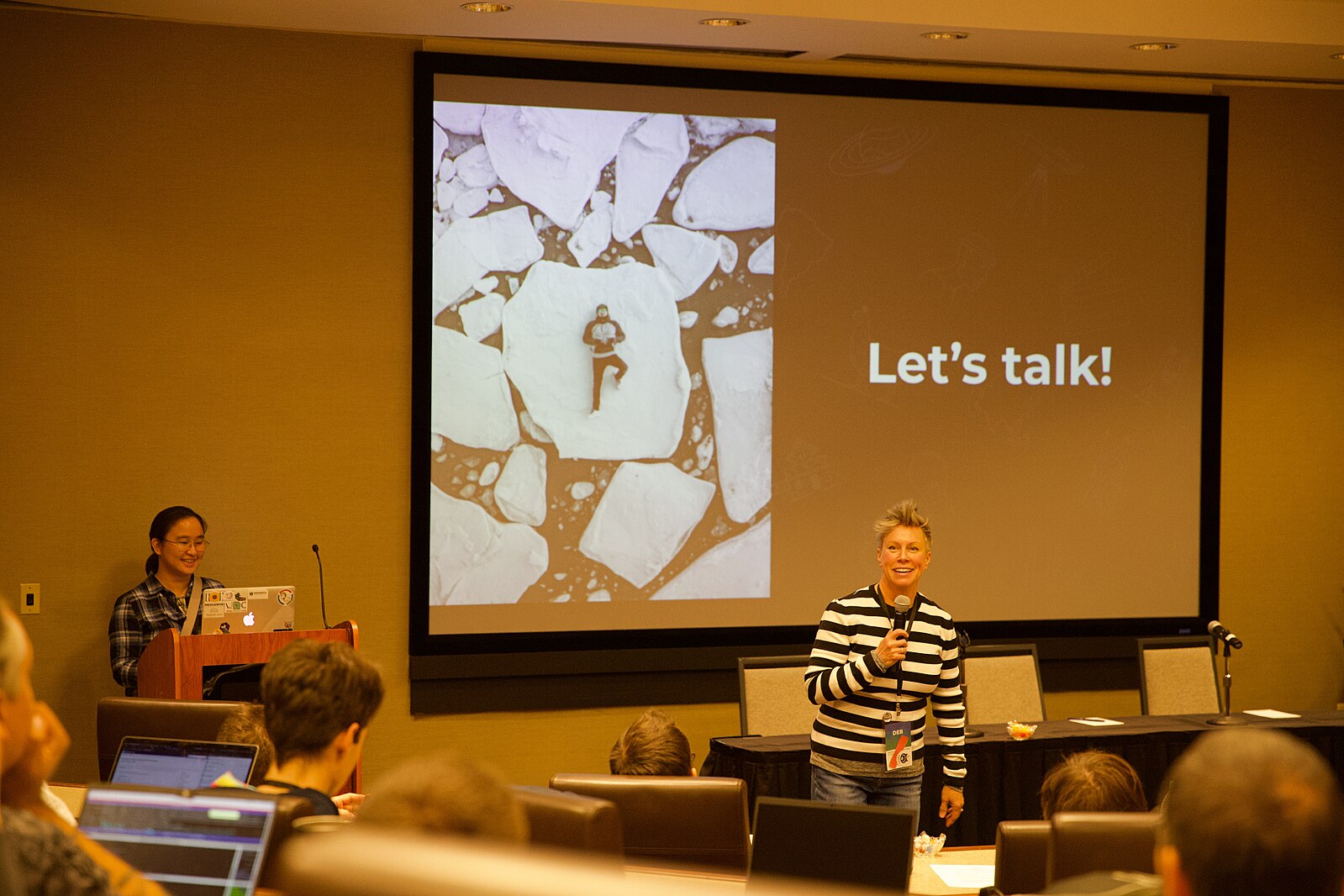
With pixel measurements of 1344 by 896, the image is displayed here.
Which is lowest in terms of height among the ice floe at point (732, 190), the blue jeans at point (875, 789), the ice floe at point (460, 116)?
the blue jeans at point (875, 789)

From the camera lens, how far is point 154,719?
12.4ft

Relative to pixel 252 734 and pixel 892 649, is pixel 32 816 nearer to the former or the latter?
pixel 252 734

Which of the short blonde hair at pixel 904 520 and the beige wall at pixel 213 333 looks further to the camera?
the beige wall at pixel 213 333

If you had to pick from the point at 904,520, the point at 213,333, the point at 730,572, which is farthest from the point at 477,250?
the point at 904,520

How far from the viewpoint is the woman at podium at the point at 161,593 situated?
17.4 feet

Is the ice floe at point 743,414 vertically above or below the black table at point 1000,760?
above

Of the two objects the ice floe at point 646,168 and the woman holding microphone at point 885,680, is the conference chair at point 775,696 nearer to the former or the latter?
the woman holding microphone at point 885,680

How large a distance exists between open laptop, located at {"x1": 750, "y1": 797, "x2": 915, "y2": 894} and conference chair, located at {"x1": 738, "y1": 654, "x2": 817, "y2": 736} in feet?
9.19

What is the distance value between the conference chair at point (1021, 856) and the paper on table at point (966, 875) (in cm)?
61

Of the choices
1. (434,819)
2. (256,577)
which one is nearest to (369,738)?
(256,577)

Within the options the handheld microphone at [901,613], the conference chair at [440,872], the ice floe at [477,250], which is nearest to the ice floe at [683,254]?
the ice floe at [477,250]

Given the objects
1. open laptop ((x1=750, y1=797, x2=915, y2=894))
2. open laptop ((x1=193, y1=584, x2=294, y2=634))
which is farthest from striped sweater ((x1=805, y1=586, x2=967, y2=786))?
open laptop ((x1=193, y1=584, x2=294, y2=634))

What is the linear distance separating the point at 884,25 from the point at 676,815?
3.96 metres

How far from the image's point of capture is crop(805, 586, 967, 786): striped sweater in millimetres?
4168
